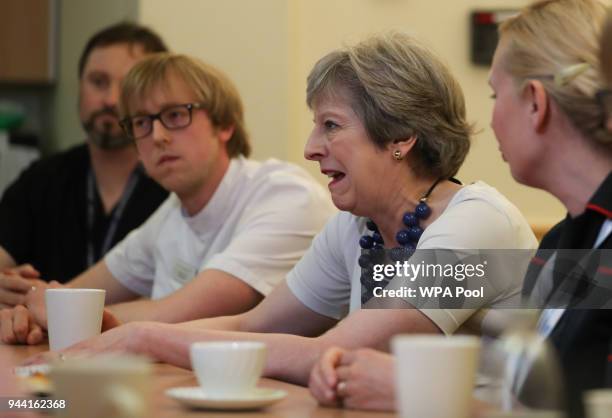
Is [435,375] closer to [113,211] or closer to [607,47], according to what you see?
[607,47]

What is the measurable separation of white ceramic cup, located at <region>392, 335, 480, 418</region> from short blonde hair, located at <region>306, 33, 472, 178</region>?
97 cm

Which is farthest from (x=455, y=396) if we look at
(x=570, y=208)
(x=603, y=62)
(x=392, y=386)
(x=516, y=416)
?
(x=570, y=208)

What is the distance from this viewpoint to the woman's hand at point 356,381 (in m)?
1.25

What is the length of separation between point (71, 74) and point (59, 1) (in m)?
0.36

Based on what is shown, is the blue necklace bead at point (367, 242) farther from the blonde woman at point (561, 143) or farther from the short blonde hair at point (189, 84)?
the short blonde hair at point (189, 84)

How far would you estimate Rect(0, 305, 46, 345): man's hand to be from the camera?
82.1 inches

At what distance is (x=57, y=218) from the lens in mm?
3566

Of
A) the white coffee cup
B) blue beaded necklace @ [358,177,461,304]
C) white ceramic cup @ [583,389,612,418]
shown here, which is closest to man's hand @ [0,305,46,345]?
blue beaded necklace @ [358,177,461,304]

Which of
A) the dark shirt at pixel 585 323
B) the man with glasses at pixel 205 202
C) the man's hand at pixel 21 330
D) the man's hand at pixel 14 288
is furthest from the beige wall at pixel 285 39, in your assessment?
the dark shirt at pixel 585 323

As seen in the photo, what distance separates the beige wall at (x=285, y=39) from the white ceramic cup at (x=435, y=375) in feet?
8.57

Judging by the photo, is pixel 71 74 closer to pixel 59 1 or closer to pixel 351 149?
pixel 59 1

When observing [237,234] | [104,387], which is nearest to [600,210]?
[104,387]

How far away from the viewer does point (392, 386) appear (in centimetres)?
124

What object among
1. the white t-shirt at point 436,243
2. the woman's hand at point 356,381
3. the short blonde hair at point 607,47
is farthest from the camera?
the white t-shirt at point 436,243
